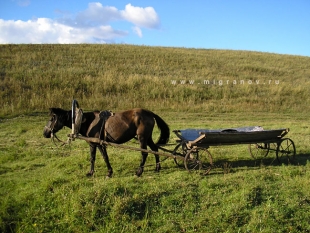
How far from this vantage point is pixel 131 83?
23531mm

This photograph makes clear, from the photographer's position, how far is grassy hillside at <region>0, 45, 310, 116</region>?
64.7 feet

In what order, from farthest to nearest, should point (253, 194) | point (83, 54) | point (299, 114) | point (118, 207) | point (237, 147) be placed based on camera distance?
point (83, 54), point (299, 114), point (237, 147), point (253, 194), point (118, 207)

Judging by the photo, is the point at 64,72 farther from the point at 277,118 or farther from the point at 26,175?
the point at 26,175

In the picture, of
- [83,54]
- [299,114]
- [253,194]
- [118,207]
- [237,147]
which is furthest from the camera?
[83,54]

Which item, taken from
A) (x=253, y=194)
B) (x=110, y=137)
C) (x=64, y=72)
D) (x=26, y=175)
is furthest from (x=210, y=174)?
(x=64, y=72)

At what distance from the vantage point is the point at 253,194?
653 centimetres

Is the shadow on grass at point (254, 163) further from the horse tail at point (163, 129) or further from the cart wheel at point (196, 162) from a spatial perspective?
the horse tail at point (163, 129)

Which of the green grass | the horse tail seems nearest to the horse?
the horse tail

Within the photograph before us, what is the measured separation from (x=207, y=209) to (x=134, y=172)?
8.10 ft

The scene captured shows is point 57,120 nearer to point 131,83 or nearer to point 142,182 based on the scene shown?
point 142,182

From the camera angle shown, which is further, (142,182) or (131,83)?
(131,83)

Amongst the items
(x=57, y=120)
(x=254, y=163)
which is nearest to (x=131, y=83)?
(x=254, y=163)

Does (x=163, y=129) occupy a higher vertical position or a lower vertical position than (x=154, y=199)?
higher

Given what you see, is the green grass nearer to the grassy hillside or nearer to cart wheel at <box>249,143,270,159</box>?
cart wheel at <box>249,143,270,159</box>
